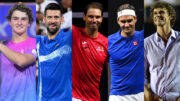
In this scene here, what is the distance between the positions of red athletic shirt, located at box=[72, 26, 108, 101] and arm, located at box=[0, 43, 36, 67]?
3.07ft

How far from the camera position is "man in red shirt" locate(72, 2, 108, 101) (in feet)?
19.7

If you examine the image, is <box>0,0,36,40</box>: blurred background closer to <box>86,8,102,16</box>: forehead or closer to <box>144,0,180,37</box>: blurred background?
<box>86,8,102,16</box>: forehead

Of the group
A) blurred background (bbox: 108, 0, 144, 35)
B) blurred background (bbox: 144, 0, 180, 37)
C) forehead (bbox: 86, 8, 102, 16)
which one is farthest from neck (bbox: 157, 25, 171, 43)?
forehead (bbox: 86, 8, 102, 16)

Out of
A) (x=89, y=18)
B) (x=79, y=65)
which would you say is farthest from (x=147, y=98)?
(x=89, y=18)

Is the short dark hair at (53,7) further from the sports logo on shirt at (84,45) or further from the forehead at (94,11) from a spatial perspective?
the sports logo on shirt at (84,45)

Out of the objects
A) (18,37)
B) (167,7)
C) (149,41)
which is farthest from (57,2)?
(167,7)

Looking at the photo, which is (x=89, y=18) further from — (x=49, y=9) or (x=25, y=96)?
(x=25, y=96)

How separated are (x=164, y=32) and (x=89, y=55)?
5.29 ft

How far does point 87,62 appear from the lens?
19.8ft

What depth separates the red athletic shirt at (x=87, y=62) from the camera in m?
6.02

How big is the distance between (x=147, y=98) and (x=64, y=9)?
8.21 ft

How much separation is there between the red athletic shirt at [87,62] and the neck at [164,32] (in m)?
1.11

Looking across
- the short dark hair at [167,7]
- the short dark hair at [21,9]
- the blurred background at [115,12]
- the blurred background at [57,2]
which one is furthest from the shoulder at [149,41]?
the short dark hair at [21,9]

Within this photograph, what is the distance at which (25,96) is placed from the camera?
6.02 meters
